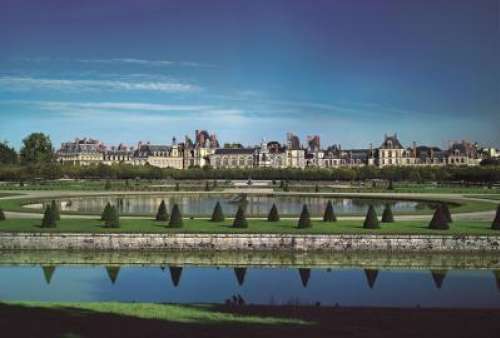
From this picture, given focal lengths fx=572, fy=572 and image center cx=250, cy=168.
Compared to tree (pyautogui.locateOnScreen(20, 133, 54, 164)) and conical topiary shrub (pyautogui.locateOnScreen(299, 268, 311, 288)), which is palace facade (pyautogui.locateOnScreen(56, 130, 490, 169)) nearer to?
tree (pyautogui.locateOnScreen(20, 133, 54, 164))

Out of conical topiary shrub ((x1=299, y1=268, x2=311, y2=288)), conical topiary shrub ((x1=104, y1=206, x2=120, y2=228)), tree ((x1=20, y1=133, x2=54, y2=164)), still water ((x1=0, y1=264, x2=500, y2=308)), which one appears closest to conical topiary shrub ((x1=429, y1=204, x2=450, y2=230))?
still water ((x1=0, y1=264, x2=500, y2=308))

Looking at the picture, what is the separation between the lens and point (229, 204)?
3600 centimetres

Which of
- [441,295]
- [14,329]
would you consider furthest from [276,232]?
[14,329]

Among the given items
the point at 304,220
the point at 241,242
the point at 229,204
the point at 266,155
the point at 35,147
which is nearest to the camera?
the point at 241,242

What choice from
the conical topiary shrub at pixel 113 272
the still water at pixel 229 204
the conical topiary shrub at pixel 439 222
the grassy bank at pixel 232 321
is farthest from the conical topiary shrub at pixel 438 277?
the still water at pixel 229 204

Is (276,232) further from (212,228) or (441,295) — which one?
(441,295)

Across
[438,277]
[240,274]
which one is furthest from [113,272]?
[438,277]

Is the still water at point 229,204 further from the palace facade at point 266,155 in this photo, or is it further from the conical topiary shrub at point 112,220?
the palace facade at point 266,155

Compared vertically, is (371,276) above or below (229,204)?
below

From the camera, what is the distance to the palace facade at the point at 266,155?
10519 centimetres

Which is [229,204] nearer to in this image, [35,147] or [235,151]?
[35,147]

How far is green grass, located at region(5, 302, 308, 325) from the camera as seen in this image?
395 inches

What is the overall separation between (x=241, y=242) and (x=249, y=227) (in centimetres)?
221

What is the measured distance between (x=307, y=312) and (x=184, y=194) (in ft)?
111
